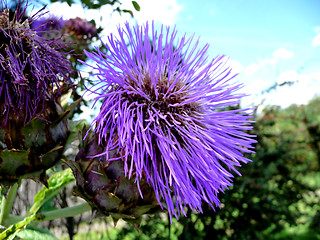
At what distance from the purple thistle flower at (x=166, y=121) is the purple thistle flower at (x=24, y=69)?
148mm

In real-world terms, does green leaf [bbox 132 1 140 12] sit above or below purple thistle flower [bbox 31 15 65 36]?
above

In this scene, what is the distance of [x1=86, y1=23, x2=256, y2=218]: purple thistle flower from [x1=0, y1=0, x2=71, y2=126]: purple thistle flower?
0.15 m

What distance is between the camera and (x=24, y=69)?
0.79 m

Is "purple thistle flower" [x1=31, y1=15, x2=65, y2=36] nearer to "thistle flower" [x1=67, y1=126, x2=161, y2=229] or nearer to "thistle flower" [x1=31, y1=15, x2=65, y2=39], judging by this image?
"thistle flower" [x1=31, y1=15, x2=65, y2=39]

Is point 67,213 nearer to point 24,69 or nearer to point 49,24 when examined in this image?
point 24,69

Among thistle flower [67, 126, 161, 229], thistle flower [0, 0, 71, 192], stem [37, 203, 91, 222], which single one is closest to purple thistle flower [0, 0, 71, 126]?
thistle flower [0, 0, 71, 192]

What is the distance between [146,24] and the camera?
80 centimetres

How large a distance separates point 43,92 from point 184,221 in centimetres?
98

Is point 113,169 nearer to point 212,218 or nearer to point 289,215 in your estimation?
point 212,218

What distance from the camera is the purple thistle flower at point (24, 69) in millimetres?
750

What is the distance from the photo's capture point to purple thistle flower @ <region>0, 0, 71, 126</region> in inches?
29.5

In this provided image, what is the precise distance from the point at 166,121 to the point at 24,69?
1.26 feet

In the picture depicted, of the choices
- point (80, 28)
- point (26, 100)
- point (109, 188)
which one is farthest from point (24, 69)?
point (80, 28)

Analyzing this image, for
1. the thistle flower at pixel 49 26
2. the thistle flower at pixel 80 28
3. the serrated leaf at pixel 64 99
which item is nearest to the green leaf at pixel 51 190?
the serrated leaf at pixel 64 99
